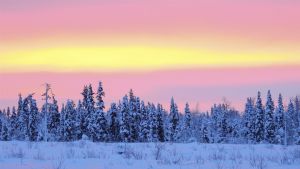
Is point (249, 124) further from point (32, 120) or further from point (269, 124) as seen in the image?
point (32, 120)

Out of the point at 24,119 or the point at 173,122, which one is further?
the point at 173,122

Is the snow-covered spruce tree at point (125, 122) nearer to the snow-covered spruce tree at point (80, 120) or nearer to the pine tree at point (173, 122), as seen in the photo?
the snow-covered spruce tree at point (80, 120)

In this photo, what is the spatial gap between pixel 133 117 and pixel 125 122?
101 inches

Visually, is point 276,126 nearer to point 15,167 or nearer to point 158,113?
point 158,113

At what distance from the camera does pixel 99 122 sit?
223ft

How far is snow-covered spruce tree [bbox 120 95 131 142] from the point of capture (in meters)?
71.6

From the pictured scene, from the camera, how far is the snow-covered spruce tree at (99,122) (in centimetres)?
6744

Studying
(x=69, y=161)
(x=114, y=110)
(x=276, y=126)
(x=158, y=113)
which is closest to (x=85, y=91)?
(x=114, y=110)

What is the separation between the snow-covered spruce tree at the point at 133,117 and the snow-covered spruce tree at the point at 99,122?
6167 millimetres

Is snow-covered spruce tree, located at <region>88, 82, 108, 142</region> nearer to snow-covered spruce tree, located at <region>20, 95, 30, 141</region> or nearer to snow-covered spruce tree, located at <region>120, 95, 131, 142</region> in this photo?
snow-covered spruce tree, located at <region>120, 95, 131, 142</region>

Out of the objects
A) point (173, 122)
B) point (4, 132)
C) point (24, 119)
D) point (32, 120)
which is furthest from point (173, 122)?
point (4, 132)

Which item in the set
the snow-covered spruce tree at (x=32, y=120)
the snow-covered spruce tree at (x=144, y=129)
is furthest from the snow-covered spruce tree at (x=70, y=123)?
the snow-covered spruce tree at (x=144, y=129)

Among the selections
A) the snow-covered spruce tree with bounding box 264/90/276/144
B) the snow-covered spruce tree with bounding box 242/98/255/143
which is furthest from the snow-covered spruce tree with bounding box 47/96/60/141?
the snow-covered spruce tree with bounding box 264/90/276/144

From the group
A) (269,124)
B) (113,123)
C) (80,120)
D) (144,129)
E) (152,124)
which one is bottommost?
(144,129)
